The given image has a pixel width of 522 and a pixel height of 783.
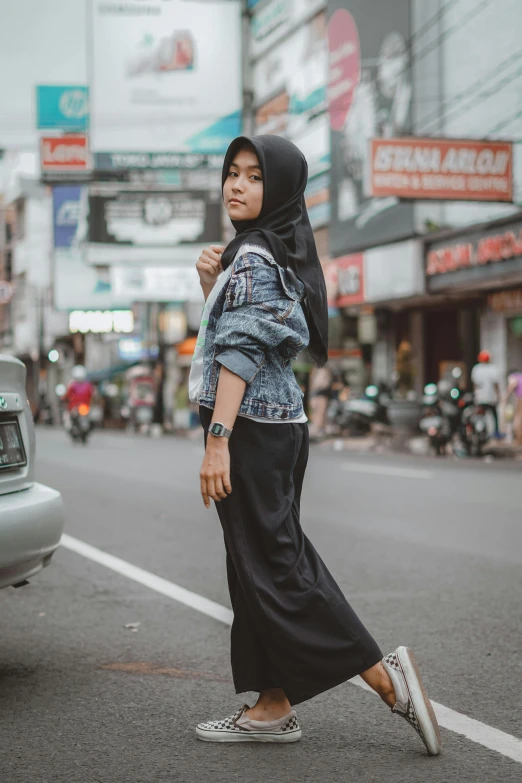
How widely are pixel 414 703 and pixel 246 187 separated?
1.52 metres

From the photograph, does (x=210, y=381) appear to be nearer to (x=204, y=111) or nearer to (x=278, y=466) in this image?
(x=278, y=466)

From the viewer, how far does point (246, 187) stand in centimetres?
335

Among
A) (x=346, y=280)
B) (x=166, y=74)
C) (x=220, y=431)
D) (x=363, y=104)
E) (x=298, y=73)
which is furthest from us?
(x=166, y=74)

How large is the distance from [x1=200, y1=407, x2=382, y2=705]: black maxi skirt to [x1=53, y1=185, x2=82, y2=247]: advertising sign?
43.5m

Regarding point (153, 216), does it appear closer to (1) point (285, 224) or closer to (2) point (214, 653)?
(2) point (214, 653)

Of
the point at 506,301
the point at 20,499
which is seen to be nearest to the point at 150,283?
the point at 506,301

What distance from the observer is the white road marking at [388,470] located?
1437cm

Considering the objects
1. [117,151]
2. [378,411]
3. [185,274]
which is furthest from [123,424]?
[378,411]

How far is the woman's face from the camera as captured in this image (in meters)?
3.36

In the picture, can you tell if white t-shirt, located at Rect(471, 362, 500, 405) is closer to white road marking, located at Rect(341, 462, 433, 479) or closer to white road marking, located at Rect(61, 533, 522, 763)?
white road marking, located at Rect(341, 462, 433, 479)

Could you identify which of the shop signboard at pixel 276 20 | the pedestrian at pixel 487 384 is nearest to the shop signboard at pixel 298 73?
the shop signboard at pixel 276 20

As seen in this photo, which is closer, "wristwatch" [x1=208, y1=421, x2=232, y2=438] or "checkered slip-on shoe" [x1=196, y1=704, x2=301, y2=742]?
"wristwatch" [x1=208, y1=421, x2=232, y2=438]

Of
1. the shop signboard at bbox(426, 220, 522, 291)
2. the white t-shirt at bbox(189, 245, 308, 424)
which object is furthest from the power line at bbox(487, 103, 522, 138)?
the white t-shirt at bbox(189, 245, 308, 424)

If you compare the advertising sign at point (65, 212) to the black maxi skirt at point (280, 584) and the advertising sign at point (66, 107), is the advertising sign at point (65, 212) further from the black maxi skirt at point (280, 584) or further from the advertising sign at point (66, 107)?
the black maxi skirt at point (280, 584)
